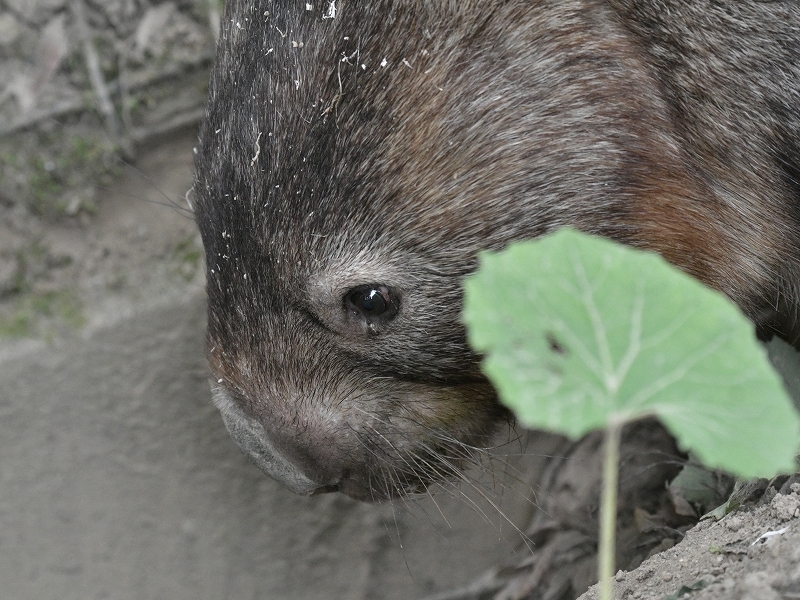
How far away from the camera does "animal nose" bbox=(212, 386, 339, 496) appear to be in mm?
2027

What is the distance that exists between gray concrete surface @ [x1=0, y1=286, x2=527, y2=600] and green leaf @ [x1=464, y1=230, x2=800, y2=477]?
2.21 metres

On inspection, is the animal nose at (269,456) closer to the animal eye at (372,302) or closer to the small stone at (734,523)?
the animal eye at (372,302)

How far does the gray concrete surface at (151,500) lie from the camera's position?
315 centimetres

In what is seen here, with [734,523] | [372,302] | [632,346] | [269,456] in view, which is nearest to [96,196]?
[269,456]

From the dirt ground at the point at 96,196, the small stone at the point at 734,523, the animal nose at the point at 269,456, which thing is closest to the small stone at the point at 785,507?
the small stone at the point at 734,523

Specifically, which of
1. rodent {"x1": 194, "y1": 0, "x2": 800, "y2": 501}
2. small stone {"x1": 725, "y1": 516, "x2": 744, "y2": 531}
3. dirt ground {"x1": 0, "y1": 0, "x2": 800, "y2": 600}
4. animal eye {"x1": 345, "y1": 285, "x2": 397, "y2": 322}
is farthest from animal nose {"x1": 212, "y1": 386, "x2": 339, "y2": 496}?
dirt ground {"x1": 0, "y1": 0, "x2": 800, "y2": 600}

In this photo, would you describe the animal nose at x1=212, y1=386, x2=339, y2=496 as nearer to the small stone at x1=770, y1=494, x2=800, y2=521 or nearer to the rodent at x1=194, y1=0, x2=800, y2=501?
the rodent at x1=194, y1=0, x2=800, y2=501

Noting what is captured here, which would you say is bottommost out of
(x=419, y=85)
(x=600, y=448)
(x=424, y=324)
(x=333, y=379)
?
(x=600, y=448)

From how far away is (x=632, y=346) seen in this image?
97 centimetres

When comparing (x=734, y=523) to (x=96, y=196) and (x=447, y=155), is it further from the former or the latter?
(x=96, y=196)

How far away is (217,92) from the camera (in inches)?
77.8

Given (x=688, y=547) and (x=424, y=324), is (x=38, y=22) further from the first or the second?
(x=688, y=547)

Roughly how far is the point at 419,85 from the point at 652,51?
1.46ft

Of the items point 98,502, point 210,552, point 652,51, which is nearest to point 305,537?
point 210,552
